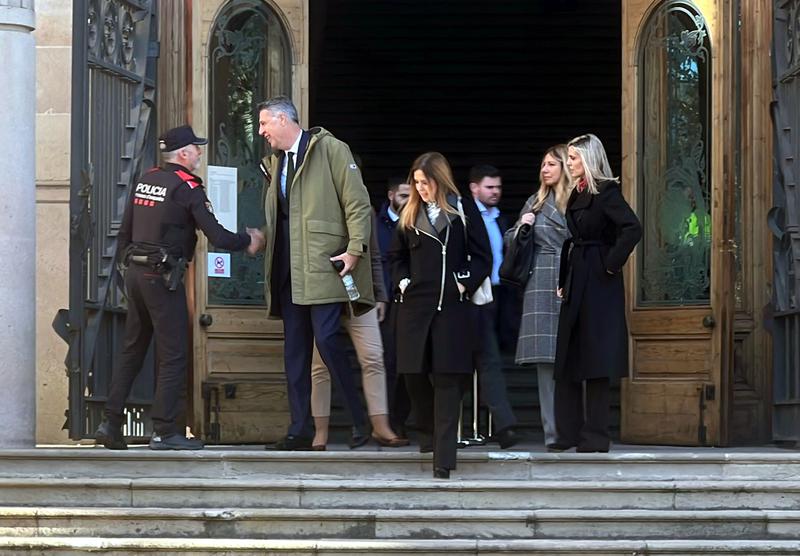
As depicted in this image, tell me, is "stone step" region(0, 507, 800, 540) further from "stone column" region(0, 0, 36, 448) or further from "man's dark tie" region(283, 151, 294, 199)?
"man's dark tie" region(283, 151, 294, 199)

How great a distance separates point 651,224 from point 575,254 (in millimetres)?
2059

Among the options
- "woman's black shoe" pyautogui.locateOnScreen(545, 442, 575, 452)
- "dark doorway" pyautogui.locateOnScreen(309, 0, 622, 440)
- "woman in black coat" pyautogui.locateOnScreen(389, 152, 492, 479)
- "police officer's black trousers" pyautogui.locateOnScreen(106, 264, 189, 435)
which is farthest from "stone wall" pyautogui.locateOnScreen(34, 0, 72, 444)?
"dark doorway" pyautogui.locateOnScreen(309, 0, 622, 440)

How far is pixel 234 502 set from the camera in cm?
921

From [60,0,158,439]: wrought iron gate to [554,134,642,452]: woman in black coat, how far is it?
108 inches

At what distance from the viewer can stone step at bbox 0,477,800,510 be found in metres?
9.13

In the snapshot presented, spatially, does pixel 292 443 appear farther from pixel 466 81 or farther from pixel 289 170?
pixel 466 81

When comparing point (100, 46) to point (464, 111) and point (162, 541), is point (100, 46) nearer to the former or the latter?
point (162, 541)

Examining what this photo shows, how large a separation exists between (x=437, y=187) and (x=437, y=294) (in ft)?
2.13

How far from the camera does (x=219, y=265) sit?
11.7 meters

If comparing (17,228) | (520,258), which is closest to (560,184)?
(520,258)

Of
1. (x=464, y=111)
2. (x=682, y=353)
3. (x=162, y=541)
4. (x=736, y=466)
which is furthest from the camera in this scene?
(x=464, y=111)

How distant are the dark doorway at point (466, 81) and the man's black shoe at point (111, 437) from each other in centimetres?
700

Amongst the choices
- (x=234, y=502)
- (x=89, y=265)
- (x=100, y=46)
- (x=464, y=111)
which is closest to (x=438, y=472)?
(x=234, y=502)

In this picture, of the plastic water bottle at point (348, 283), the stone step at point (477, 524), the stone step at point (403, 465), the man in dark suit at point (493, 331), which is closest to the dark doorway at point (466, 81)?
the man in dark suit at point (493, 331)
